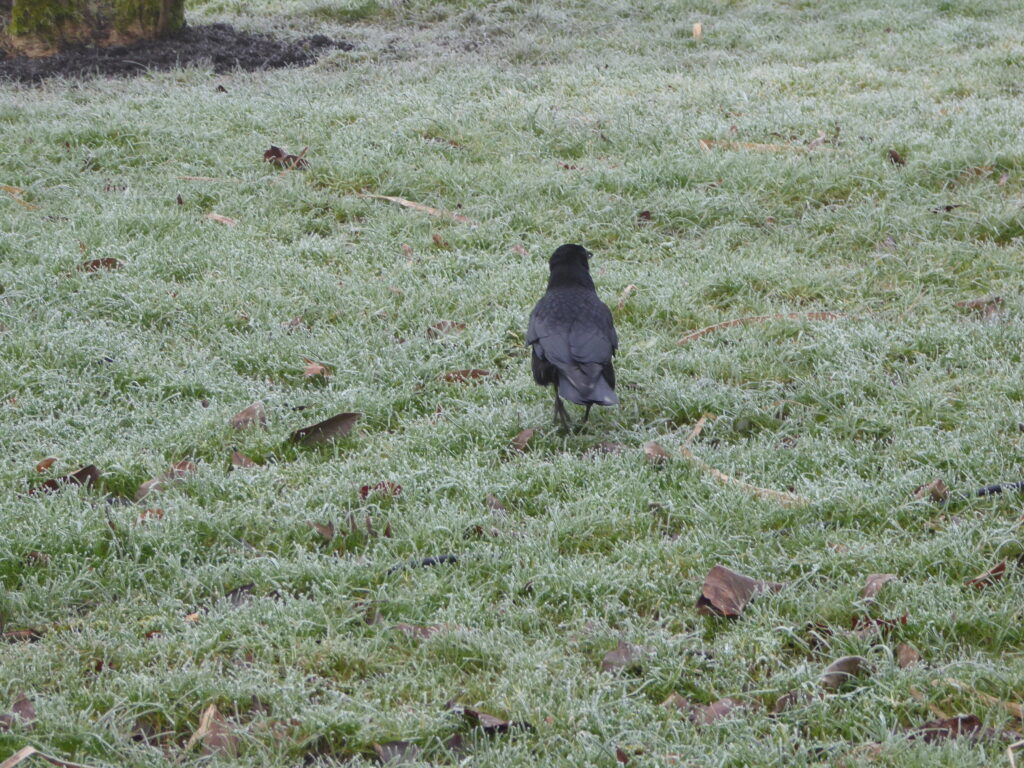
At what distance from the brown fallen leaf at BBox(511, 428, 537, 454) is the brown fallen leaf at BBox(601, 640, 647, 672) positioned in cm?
138

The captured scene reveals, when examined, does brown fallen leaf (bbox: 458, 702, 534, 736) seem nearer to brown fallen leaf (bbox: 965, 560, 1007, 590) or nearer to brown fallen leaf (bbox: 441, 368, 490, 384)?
brown fallen leaf (bbox: 965, 560, 1007, 590)

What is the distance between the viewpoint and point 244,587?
3.62 meters

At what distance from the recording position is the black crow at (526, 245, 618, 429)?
4.36 meters

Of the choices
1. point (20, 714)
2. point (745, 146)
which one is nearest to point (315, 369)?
point (20, 714)

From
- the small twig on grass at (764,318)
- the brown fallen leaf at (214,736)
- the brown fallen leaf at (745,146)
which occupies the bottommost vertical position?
the brown fallen leaf at (214,736)

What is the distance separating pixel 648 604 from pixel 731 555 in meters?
0.36

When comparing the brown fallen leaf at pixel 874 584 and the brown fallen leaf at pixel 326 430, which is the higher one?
the brown fallen leaf at pixel 874 584

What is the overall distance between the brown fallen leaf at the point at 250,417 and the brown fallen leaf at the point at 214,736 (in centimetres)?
184

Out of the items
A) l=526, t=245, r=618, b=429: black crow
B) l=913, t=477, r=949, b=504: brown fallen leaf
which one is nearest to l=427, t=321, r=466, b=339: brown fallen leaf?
l=526, t=245, r=618, b=429: black crow

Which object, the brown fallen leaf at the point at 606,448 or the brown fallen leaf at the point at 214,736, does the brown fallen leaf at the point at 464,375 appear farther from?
the brown fallen leaf at the point at 214,736

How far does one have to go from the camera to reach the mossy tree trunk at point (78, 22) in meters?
10.5

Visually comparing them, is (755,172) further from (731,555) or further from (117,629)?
(117,629)

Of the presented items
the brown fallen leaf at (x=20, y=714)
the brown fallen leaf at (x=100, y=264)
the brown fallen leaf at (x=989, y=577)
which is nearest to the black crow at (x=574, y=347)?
the brown fallen leaf at (x=989, y=577)

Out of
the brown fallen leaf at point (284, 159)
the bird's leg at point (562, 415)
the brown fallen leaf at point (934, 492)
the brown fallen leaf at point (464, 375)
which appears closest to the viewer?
the brown fallen leaf at point (934, 492)
